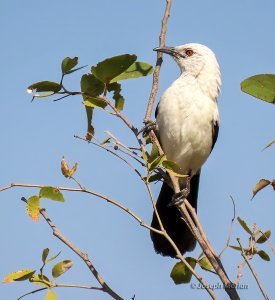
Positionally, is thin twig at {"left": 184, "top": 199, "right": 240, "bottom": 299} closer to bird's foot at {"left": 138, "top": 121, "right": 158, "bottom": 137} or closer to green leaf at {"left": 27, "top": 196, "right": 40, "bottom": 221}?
green leaf at {"left": 27, "top": 196, "right": 40, "bottom": 221}

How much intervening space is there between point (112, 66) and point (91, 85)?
212 mm

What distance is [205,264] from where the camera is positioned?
10.7ft

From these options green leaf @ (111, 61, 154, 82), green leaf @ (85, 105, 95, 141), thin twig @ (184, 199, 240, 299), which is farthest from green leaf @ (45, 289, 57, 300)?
green leaf @ (111, 61, 154, 82)

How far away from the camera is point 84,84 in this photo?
3561mm

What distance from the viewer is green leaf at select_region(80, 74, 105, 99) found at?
3.54 metres

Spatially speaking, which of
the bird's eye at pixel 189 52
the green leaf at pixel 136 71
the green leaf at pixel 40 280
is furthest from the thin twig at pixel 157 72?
the bird's eye at pixel 189 52

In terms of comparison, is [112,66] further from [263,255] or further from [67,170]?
[263,255]

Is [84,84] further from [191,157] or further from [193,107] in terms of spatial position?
[191,157]

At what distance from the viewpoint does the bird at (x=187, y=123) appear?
5742 millimetres

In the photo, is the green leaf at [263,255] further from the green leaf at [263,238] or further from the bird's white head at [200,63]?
the bird's white head at [200,63]

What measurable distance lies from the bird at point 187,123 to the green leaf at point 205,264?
2.26 metres

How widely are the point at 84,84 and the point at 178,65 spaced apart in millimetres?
3058

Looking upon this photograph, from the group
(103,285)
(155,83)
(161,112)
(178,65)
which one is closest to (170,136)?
(161,112)

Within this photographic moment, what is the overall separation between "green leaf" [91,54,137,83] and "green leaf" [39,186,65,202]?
0.94 metres
